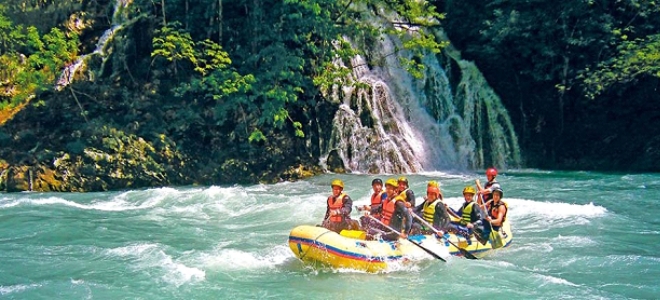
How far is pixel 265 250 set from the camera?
936 centimetres

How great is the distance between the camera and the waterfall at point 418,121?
17.8 m

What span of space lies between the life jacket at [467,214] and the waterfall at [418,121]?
809cm

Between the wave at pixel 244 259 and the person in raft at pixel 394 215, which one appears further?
the person in raft at pixel 394 215

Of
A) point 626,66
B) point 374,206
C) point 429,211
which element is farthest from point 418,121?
point 374,206

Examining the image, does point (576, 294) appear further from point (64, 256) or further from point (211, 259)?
point (64, 256)

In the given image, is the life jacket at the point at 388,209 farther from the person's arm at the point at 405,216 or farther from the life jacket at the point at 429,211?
the life jacket at the point at 429,211

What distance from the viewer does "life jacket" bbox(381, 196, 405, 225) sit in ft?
28.8

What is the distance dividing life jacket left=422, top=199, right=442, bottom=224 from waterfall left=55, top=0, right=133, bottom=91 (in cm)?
1044

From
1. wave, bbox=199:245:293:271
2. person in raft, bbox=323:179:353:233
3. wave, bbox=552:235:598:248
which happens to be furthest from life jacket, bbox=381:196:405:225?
wave, bbox=552:235:598:248

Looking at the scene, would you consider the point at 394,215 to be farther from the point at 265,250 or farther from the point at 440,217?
the point at 265,250

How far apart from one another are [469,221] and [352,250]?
2204 millimetres

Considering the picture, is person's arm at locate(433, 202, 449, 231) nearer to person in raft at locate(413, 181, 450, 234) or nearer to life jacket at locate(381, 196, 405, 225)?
person in raft at locate(413, 181, 450, 234)

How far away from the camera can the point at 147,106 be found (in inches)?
648

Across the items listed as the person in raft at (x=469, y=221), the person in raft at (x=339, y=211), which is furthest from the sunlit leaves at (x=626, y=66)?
the person in raft at (x=339, y=211)
